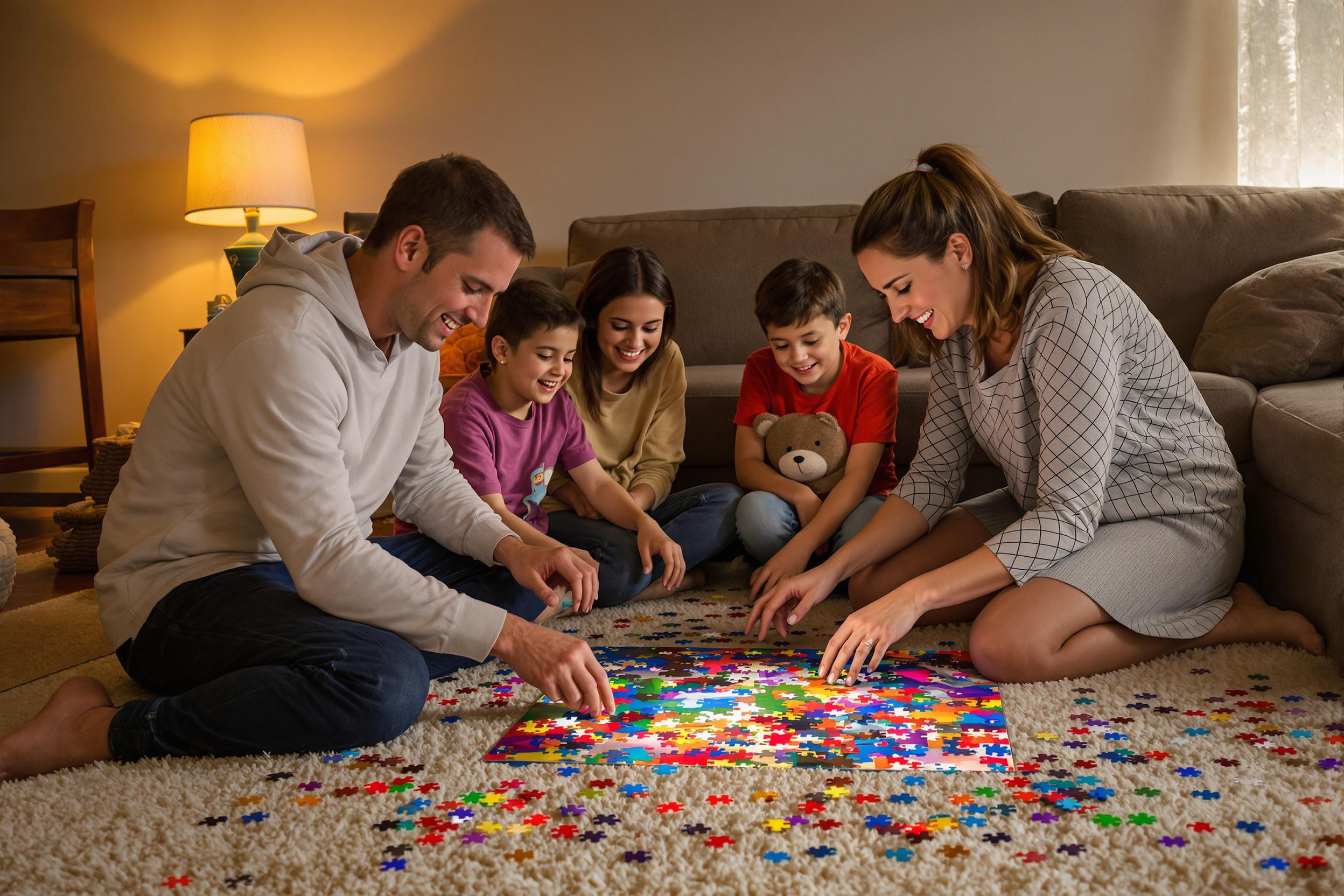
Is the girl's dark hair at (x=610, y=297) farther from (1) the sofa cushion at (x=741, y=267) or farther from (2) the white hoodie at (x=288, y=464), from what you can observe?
(1) the sofa cushion at (x=741, y=267)

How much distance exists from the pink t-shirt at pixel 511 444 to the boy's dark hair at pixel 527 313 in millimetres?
130

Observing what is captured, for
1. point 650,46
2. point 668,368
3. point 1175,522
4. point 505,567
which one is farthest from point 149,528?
point 650,46

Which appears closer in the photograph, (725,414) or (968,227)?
(968,227)

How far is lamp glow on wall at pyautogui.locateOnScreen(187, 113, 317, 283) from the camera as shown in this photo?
12.5 ft

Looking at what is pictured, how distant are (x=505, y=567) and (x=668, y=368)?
2.65 ft

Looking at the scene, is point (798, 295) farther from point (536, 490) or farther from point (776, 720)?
point (776, 720)

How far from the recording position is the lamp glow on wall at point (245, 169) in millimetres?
3814

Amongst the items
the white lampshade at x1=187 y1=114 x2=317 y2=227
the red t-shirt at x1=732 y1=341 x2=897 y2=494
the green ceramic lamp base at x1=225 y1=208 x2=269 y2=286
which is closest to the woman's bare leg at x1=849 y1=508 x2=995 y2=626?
the red t-shirt at x1=732 y1=341 x2=897 y2=494

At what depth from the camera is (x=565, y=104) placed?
4.03m

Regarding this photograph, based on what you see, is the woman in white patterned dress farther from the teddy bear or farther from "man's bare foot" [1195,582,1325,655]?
the teddy bear

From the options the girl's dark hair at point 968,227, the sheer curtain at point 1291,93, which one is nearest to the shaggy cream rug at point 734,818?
the girl's dark hair at point 968,227

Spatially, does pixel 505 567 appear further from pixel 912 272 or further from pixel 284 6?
pixel 284 6

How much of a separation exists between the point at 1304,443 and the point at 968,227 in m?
0.75


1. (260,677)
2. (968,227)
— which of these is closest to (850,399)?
(968,227)
